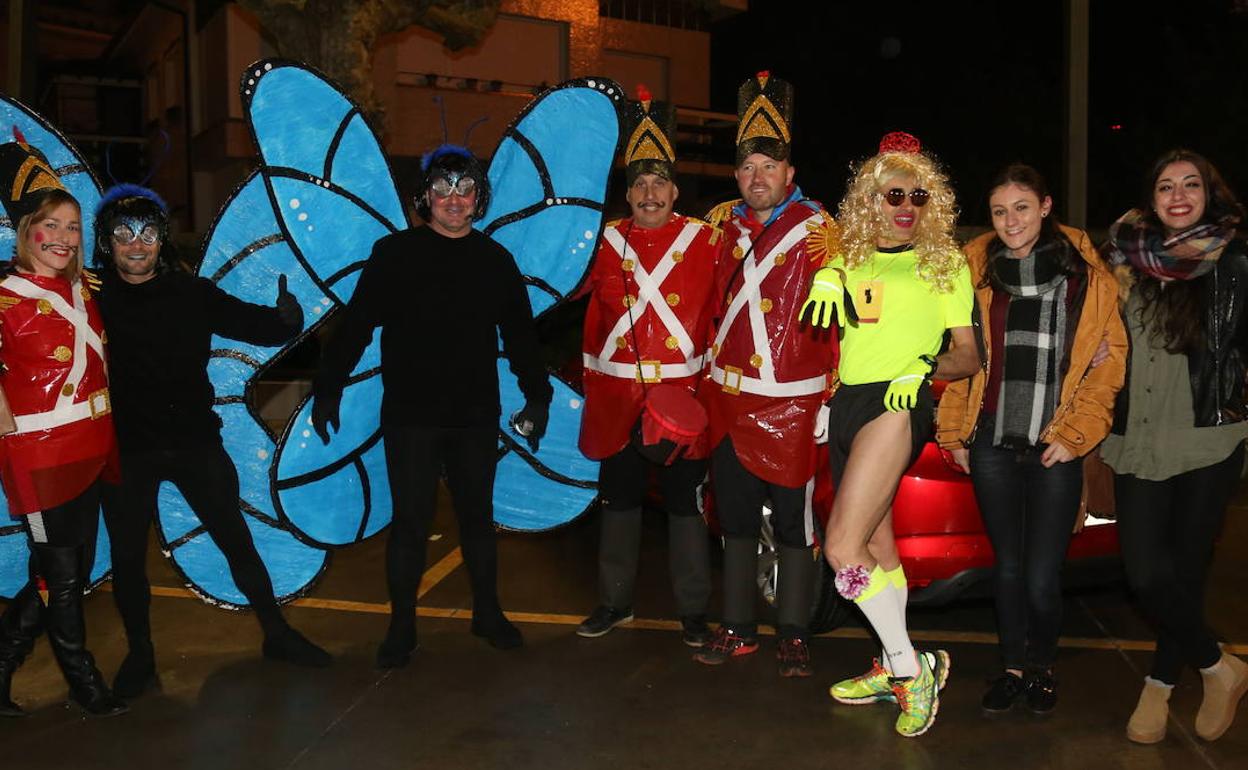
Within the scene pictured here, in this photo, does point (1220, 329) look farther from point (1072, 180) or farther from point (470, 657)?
point (1072, 180)

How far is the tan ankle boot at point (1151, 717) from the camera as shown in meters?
4.05

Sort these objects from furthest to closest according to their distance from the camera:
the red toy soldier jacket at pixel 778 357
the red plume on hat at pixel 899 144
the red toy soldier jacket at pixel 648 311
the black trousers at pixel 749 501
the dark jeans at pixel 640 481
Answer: the dark jeans at pixel 640 481 < the red toy soldier jacket at pixel 648 311 < the black trousers at pixel 749 501 < the red toy soldier jacket at pixel 778 357 < the red plume on hat at pixel 899 144

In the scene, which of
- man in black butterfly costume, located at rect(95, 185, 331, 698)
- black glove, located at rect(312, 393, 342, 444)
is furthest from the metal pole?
man in black butterfly costume, located at rect(95, 185, 331, 698)

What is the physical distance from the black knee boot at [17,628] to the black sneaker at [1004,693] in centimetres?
343

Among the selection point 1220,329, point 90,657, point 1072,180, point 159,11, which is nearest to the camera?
point 1220,329

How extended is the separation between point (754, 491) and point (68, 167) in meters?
2.90

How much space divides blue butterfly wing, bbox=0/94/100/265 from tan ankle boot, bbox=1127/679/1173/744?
4.09 meters

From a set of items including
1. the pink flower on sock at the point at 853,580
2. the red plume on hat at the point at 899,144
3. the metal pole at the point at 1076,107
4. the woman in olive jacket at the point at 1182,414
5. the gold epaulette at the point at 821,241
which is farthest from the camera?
the metal pole at the point at 1076,107

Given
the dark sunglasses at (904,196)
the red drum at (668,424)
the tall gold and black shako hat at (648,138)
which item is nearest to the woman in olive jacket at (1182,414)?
the dark sunglasses at (904,196)

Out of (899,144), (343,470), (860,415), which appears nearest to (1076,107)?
(899,144)

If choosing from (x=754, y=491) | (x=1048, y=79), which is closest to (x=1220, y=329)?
(x=754, y=491)

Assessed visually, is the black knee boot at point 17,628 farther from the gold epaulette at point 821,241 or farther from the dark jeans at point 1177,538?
the dark jeans at point 1177,538

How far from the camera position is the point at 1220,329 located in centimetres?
391

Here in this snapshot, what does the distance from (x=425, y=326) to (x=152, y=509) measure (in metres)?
1.26
